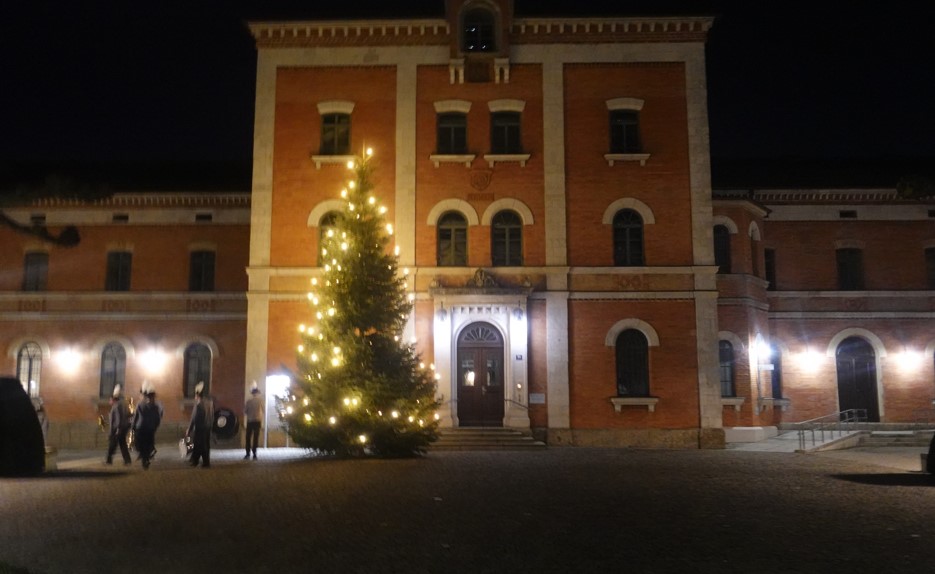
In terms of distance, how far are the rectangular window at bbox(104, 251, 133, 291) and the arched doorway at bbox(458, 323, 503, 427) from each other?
46.4 ft

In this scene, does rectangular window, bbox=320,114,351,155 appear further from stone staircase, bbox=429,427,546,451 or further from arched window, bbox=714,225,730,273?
arched window, bbox=714,225,730,273

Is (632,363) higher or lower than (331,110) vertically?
lower

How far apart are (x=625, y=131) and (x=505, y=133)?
3637 millimetres

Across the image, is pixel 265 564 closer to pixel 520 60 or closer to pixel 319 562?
pixel 319 562

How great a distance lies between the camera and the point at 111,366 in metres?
29.4

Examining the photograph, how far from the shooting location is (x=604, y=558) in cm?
839

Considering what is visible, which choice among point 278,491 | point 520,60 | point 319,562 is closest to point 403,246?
point 520,60

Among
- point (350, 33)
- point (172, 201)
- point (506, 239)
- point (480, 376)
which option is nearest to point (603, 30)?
point (506, 239)

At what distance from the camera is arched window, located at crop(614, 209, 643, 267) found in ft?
78.2

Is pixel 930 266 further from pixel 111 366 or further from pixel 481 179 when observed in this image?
pixel 111 366

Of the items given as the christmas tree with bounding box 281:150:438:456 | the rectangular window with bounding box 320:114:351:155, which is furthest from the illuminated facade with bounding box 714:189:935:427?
the christmas tree with bounding box 281:150:438:456

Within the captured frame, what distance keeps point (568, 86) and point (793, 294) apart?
12160mm

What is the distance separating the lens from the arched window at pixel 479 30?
23969 mm

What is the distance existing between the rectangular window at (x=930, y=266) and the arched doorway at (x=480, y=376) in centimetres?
1752
